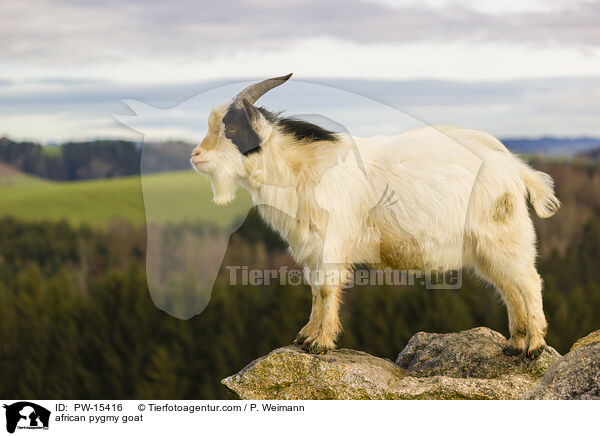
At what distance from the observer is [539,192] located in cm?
1055

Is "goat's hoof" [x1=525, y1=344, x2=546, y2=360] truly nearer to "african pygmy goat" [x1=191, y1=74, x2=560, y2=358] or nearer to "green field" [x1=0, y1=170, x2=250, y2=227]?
"african pygmy goat" [x1=191, y1=74, x2=560, y2=358]

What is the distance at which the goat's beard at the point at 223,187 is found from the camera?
9.34 metres

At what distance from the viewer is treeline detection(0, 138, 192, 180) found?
975cm

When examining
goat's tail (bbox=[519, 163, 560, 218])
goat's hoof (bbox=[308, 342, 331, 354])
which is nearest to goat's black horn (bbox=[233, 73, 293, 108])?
goat's hoof (bbox=[308, 342, 331, 354])

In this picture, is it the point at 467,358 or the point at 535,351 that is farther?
the point at 467,358

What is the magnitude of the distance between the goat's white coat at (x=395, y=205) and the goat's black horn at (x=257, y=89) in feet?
1.23

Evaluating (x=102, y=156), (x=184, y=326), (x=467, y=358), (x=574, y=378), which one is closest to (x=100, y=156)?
(x=102, y=156)

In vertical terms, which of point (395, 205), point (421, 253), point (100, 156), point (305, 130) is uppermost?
point (305, 130)

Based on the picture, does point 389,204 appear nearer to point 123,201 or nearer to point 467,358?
point 467,358

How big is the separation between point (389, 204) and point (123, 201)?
302 feet

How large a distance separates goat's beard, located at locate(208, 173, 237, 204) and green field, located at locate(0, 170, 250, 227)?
0.63 feet

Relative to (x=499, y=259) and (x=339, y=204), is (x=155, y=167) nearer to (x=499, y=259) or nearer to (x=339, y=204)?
(x=339, y=204)

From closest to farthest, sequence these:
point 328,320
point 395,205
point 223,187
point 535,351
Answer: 1. point 223,187
2. point 395,205
3. point 328,320
4. point 535,351

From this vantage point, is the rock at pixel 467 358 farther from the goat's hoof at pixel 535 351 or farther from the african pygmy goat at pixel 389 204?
the african pygmy goat at pixel 389 204
